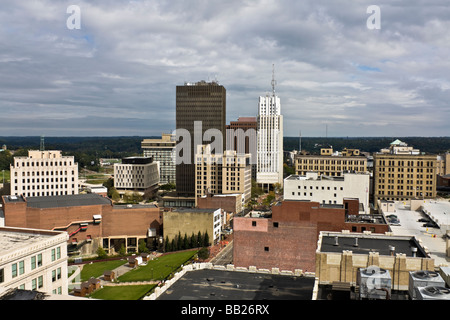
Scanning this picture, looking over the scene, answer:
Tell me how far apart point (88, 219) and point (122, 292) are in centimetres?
2930

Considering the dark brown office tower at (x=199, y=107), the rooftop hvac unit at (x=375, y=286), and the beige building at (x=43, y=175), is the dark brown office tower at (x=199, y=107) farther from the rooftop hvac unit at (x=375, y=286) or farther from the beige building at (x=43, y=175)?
the rooftop hvac unit at (x=375, y=286)

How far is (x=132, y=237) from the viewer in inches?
3661

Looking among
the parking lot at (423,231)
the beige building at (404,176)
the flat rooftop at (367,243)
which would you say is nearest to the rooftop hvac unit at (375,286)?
the flat rooftop at (367,243)

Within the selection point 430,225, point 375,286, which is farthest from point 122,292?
point 375,286

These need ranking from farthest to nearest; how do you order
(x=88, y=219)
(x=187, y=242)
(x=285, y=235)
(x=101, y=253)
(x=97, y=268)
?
(x=187, y=242)
(x=88, y=219)
(x=101, y=253)
(x=97, y=268)
(x=285, y=235)

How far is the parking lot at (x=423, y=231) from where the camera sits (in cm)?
4781

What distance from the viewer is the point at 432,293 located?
16.6m

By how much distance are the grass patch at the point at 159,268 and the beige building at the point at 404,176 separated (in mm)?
70557

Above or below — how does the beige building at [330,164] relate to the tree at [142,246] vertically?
above

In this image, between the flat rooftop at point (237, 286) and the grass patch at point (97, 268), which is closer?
the flat rooftop at point (237, 286)

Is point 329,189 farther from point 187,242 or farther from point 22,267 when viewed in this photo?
point 22,267

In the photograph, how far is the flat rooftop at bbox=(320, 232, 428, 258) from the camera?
3106 centimetres
